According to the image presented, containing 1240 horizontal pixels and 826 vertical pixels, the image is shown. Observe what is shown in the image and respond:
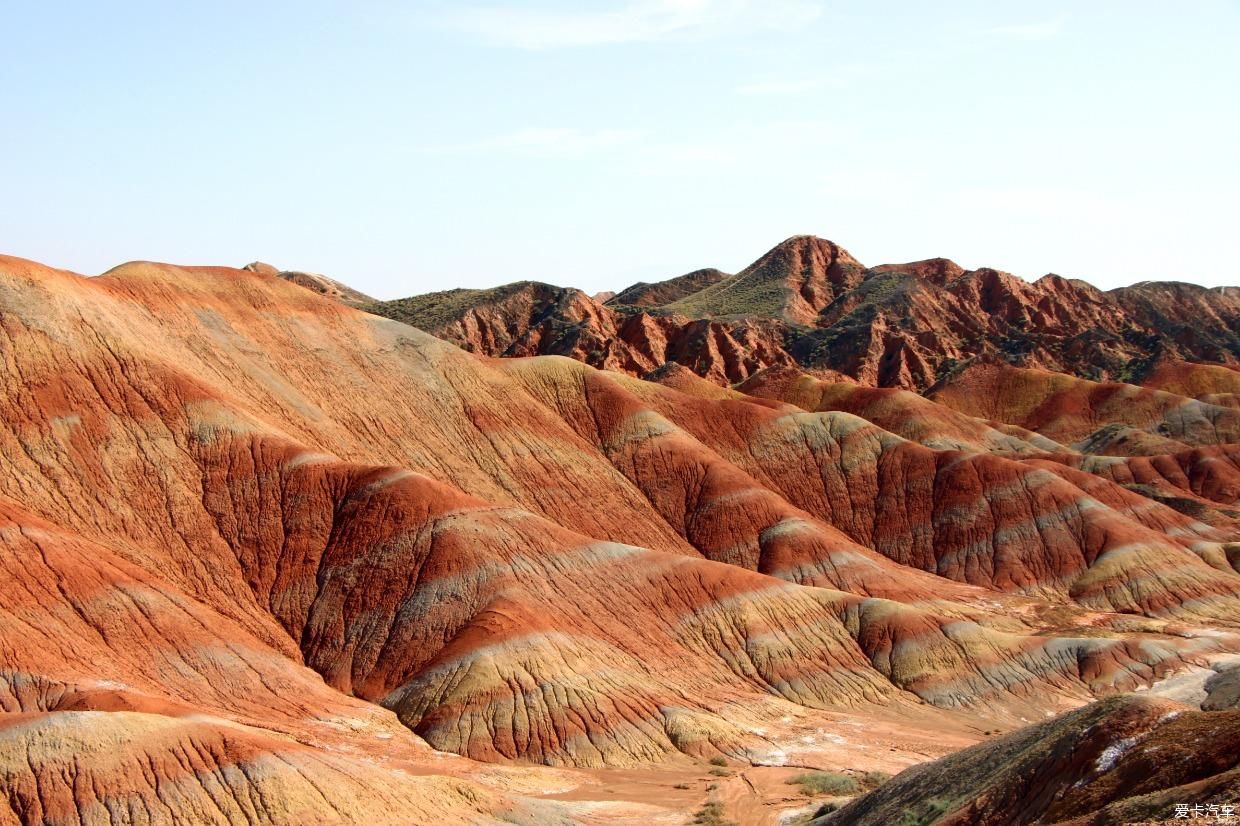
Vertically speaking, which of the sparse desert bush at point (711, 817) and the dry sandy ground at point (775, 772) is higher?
the sparse desert bush at point (711, 817)

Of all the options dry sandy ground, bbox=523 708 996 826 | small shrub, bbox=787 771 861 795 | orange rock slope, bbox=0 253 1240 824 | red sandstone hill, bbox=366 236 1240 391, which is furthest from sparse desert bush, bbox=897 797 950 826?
red sandstone hill, bbox=366 236 1240 391

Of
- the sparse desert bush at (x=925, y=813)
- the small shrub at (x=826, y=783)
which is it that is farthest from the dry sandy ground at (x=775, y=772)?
the sparse desert bush at (x=925, y=813)

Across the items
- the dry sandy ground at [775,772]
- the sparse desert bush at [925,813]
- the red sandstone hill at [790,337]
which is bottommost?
the dry sandy ground at [775,772]

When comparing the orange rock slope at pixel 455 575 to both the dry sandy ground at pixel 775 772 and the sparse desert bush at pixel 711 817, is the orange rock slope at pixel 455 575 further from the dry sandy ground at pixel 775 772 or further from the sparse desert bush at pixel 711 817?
the sparse desert bush at pixel 711 817

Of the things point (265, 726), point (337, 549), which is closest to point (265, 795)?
point (265, 726)

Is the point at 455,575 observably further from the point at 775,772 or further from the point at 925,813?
the point at 925,813

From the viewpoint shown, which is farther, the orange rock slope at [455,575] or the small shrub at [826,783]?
the small shrub at [826,783]

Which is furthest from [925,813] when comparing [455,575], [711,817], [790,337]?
[790,337]

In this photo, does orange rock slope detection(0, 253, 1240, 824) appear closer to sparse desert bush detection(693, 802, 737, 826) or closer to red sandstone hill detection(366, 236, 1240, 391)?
sparse desert bush detection(693, 802, 737, 826)
